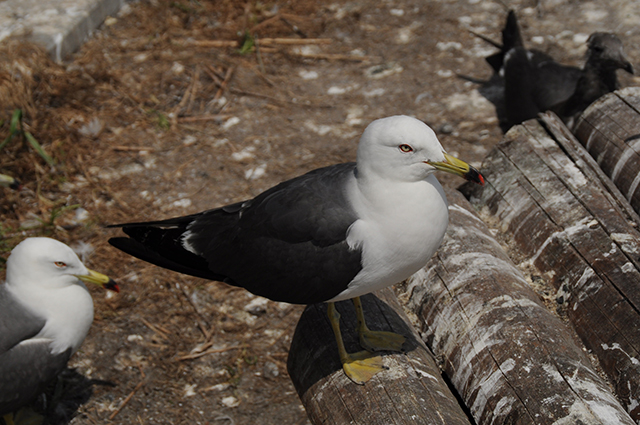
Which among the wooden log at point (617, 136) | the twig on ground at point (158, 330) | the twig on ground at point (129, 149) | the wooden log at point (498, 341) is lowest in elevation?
the twig on ground at point (158, 330)

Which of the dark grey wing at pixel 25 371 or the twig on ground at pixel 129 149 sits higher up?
the dark grey wing at pixel 25 371

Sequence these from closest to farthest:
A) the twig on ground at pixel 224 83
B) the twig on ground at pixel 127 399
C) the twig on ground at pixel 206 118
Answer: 1. the twig on ground at pixel 127 399
2. the twig on ground at pixel 206 118
3. the twig on ground at pixel 224 83

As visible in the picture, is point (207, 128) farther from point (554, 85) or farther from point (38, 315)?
point (554, 85)

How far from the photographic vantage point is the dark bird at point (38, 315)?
314 centimetres

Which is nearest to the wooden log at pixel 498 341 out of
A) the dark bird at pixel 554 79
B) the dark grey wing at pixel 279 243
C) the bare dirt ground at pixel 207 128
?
the dark grey wing at pixel 279 243

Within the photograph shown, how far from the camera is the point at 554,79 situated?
5387 mm

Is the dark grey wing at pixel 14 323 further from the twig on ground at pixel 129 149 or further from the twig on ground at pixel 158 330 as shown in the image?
the twig on ground at pixel 129 149

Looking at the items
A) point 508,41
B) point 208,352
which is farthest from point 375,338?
point 508,41

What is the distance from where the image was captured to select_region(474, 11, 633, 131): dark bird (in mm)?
5105

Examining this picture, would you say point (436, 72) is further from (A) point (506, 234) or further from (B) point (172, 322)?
(B) point (172, 322)

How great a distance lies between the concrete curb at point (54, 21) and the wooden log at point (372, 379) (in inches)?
178

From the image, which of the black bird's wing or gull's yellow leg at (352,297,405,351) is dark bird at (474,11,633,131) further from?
gull's yellow leg at (352,297,405,351)

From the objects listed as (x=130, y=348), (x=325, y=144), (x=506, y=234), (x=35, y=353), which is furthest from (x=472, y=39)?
(x=35, y=353)

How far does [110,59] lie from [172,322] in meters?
3.59
